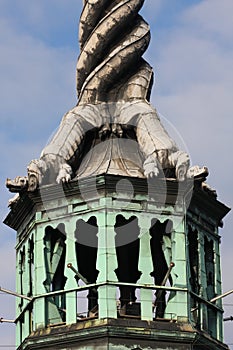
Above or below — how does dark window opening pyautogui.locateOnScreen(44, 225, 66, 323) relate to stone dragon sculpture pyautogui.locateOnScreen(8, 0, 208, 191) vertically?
below

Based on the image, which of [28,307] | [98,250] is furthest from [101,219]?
[28,307]

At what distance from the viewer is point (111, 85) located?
34.8 metres

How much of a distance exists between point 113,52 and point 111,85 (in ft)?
2.76

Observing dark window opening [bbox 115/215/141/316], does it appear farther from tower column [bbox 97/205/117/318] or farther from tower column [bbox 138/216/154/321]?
tower column [bbox 97/205/117/318]

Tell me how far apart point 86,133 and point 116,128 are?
666 mm

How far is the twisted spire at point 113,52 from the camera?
34312mm

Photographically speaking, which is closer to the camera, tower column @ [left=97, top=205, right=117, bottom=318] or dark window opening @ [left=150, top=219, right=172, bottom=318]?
tower column @ [left=97, top=205, right=117, bottom=318]

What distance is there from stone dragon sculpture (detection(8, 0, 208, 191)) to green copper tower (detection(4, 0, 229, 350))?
0.02 meters

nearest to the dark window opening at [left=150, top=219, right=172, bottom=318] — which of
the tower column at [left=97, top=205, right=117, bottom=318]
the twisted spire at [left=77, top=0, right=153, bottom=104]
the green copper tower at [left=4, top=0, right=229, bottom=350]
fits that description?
the green copper tower at [left=4, top=0, right=229, bottom=350]

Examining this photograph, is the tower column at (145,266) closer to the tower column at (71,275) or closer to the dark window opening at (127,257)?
the dark window opening at (127,257)

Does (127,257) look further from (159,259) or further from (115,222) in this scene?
(115,222)

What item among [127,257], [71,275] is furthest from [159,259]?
[71,275]

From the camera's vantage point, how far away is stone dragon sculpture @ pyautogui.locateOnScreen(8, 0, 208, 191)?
111ft

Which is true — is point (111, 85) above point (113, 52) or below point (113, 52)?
below
